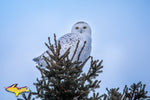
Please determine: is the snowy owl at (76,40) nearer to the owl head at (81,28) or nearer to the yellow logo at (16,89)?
the owl head at (81,28)

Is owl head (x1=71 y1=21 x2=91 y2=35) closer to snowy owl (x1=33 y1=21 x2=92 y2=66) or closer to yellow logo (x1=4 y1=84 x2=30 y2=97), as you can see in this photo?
snowy owl (x1=33 y1=21 x2=92 y2=66)

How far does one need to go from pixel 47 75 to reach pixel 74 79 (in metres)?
0.47

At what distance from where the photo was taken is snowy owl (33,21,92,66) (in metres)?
5.15

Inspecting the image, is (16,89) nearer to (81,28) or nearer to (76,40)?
(76,40)

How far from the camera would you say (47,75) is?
3.04m

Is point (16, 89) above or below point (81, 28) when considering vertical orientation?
below

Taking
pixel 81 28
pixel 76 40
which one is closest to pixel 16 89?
pixel 76 40

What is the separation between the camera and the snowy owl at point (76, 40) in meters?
5.15

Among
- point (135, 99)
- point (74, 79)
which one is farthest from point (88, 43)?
point (74, 79)

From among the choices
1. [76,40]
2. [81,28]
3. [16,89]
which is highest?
[81,28]

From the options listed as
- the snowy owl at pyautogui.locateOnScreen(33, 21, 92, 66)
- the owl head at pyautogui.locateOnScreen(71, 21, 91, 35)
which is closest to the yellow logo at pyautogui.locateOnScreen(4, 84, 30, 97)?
the snowy owl at pyautogui.locateOnScreen(33, 21, 92, 66)

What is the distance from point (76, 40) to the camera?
5.34 meters

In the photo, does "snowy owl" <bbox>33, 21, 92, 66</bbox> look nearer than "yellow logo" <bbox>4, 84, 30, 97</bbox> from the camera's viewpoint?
No

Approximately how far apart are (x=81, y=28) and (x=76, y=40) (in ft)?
1.92
